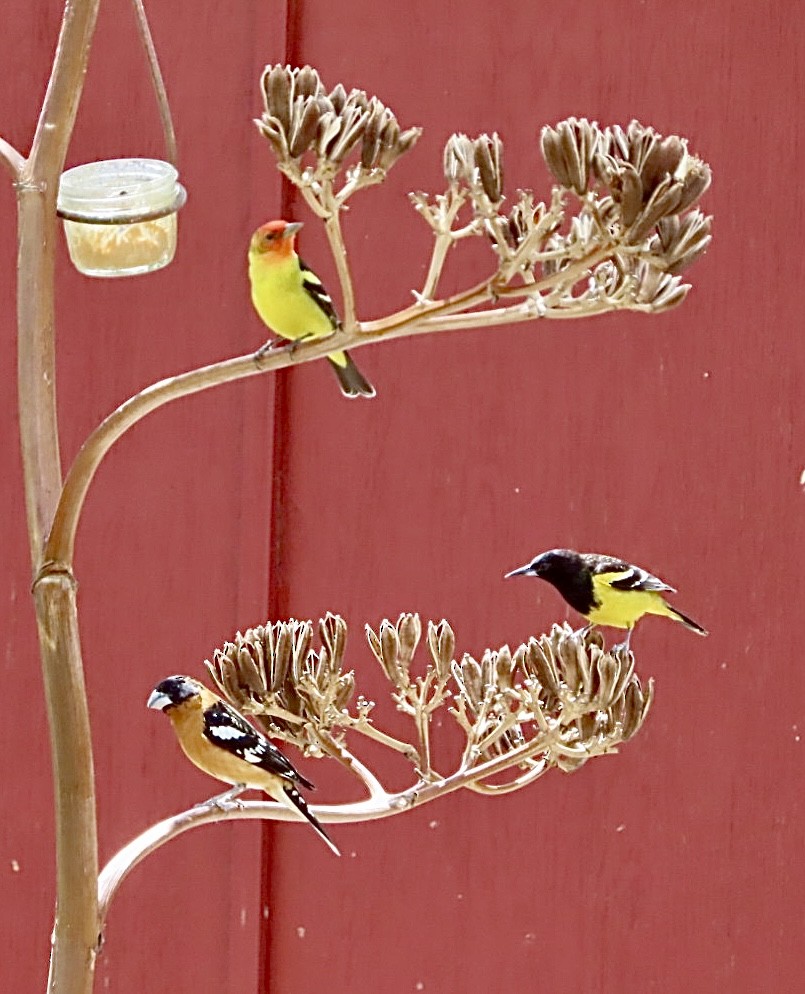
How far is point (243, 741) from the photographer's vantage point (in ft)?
3.00

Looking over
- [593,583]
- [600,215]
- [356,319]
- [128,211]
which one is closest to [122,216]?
[128,211]

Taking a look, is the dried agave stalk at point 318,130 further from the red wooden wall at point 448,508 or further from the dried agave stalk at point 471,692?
the red wooden wall at point 448,508

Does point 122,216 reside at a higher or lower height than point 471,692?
higher

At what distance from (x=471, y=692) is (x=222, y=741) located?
174mm

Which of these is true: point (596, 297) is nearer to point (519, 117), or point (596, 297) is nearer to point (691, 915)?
point (519, 117)

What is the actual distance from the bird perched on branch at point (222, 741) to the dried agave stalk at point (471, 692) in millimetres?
25

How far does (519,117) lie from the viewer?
129cm

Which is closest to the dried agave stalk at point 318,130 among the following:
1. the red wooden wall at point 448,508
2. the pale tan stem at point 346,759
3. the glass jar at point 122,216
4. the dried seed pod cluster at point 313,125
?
the dried seed pod cluster at point 313,125

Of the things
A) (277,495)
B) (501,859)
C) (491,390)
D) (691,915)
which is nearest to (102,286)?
(277,495)

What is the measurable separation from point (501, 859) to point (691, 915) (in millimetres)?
188

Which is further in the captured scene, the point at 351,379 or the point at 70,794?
the point at 351,379

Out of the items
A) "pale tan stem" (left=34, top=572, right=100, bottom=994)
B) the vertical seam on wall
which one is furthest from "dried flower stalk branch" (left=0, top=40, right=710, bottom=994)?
the vertical seam on wall

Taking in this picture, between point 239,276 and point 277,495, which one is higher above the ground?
point 239,276

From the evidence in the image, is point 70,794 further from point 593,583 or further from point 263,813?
point 593,583
